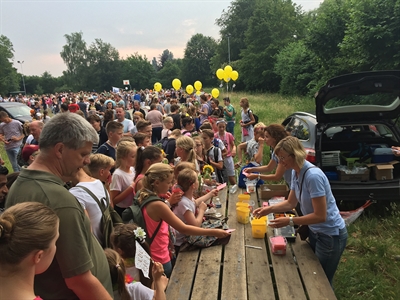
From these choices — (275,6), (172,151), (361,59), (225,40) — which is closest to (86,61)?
(225,40)

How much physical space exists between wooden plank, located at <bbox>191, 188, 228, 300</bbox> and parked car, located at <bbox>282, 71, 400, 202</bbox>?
2514mm

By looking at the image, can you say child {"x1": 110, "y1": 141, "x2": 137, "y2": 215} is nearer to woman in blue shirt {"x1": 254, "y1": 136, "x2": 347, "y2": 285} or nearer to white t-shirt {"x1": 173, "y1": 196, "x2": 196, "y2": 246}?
white t-shirt {"x1": 173, "y1": 196, "x2": 196, "y2": 246}

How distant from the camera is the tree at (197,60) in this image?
225ft

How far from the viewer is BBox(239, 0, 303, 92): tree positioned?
39.3 m

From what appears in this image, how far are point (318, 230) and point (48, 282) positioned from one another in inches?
85.1

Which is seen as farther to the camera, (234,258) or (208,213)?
Answer: (208,213)

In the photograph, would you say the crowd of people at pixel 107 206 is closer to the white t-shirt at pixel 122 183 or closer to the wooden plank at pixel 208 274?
the white t-shirt at pixel 122 183

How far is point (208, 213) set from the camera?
3543 mm

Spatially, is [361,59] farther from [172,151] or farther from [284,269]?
[284,269]

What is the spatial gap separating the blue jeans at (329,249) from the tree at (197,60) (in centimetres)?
6589

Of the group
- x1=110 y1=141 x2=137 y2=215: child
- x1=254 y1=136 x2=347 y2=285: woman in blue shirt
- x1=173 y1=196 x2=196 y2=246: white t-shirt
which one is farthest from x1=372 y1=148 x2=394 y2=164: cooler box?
x1=110 y1=141 x2=137 y2=215: child

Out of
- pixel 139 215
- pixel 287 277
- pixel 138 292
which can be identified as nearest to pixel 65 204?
pixel 138 292

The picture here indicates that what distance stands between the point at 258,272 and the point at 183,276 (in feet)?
2.04

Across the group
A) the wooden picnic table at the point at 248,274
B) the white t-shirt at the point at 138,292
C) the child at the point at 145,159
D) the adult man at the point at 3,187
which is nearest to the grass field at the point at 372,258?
the wooden picnic table at the point at 248,274
